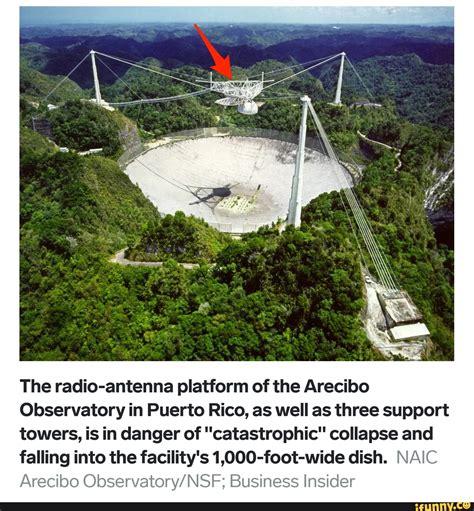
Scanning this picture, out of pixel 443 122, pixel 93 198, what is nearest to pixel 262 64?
pixel 443 122

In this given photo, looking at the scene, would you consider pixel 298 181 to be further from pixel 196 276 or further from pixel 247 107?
pixel 196 276

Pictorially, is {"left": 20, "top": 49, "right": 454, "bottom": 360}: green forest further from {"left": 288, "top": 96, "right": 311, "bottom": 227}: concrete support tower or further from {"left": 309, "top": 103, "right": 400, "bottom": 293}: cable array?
{"left": 288, "top": 96, "right": 311, "bottom": 227}: concrete support tower

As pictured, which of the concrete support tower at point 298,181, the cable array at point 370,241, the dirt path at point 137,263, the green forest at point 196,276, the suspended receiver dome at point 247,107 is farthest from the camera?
the suspended receiver dome at point 247,107

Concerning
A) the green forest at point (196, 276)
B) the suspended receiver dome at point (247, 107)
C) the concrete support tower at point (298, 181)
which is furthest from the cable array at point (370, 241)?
the suspended receiver dome at point (247, 107)

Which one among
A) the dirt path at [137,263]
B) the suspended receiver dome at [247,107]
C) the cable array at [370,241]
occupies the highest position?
the suspended receiver dome at [247,107]

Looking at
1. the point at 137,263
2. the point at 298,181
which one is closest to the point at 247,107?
the point at 298,181

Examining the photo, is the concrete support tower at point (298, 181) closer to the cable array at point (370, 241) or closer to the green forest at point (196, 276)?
the cable array at point (370, 241)

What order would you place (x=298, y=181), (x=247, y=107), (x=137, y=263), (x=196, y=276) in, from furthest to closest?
(x=247, y=107) < (x=298, y=181) < (x=137, y=263) < (x=196, y=276)

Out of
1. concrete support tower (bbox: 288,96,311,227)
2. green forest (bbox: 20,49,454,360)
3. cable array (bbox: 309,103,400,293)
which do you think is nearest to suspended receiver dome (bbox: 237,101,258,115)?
concrete support tower (bbox: 288,96,311,227)

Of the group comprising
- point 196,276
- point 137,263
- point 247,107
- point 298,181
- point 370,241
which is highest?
point 247,107

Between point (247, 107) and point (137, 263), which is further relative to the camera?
point (247, 107)
